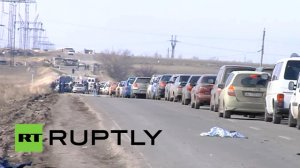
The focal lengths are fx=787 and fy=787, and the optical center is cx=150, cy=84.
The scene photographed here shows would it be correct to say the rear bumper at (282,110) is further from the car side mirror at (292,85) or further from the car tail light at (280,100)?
the car side mirror at (292,85)

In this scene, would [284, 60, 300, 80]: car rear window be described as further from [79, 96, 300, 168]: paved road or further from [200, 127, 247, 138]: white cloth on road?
[200, 127, 247, 138]: white cloth on road

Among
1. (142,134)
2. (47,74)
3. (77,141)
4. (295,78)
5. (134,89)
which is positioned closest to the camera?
(77,141)

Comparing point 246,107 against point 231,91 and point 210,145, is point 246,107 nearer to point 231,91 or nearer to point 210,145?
point 231,91

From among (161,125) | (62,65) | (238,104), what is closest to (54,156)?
(161,125)

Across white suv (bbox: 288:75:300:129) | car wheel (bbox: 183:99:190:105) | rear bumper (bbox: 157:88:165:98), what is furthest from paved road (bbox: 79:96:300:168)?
rear bumper (bbox: 157:88:165:98)

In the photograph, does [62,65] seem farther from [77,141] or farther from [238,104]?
[77,141]

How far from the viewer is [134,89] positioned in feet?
187

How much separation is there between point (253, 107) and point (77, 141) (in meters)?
11.1

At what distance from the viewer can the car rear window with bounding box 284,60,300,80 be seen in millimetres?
24619

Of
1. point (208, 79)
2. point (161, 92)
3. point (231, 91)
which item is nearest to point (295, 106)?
point (231, 91)

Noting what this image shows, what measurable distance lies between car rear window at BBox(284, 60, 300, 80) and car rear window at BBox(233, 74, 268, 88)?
3.05m

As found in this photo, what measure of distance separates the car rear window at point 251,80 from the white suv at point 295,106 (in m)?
4.07

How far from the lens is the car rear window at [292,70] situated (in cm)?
2462

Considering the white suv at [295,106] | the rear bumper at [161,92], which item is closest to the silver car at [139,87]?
the rear bumper at [161,92]
